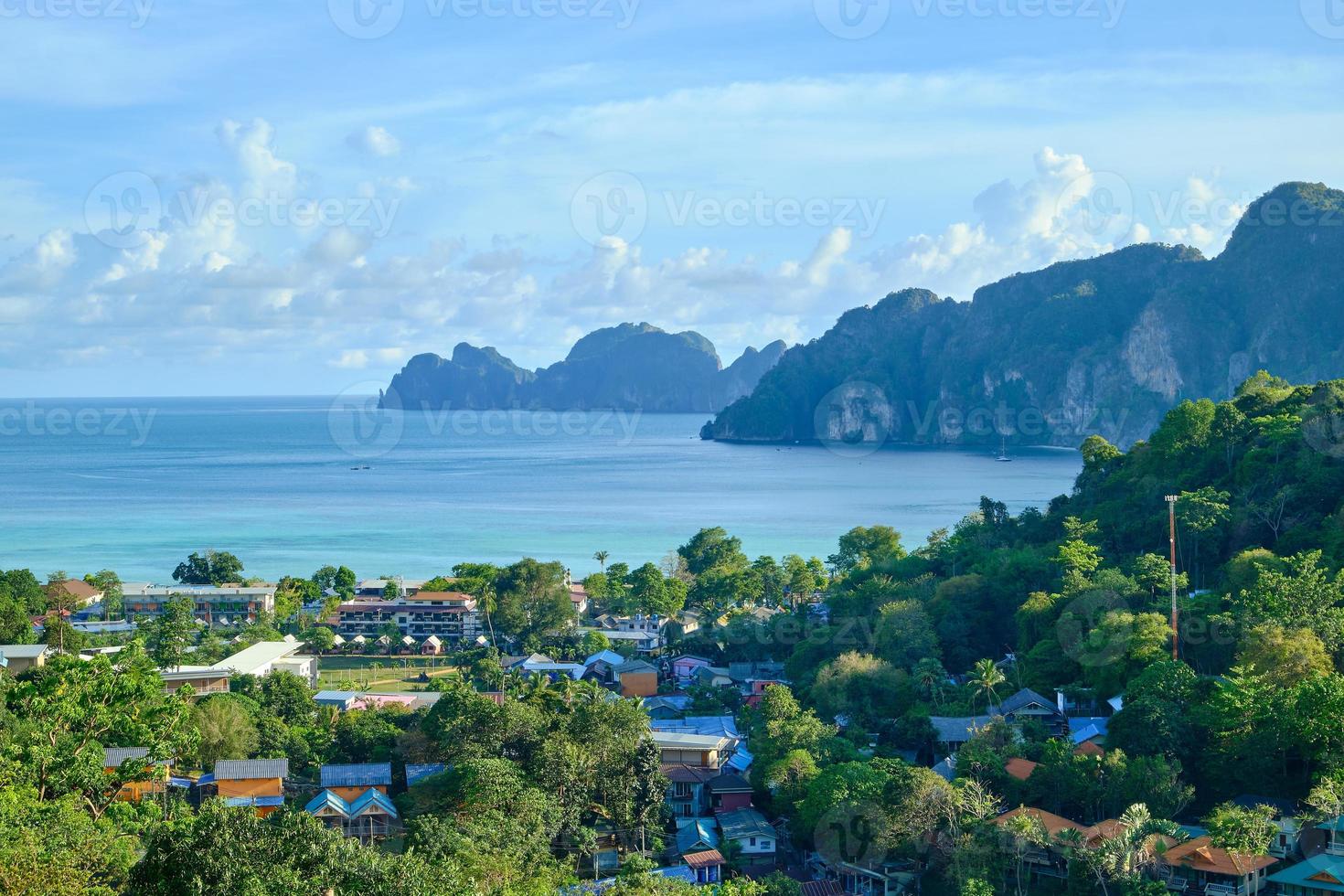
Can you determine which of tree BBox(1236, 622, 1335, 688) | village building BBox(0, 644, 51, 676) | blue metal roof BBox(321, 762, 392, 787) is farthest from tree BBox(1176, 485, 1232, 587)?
village building BBox(0, 644, 51, 676)

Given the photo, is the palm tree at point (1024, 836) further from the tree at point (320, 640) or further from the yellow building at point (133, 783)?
the tree at point (320, 640)

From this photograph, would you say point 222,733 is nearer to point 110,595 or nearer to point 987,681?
point 987,681

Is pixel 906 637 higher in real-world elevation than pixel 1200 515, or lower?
lower

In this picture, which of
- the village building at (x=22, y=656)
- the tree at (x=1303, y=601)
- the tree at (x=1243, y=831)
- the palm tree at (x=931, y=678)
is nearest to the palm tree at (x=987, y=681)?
the palm tree at (x=931, y=678)

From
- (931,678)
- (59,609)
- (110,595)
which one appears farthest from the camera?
(110,595)

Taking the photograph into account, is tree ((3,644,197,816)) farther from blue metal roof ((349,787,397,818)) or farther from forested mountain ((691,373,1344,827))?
forested mountain ((691,373,1344,827))

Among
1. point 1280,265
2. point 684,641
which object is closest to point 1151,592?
point 684,641

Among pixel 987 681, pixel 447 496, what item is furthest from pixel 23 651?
pixel 447 496
